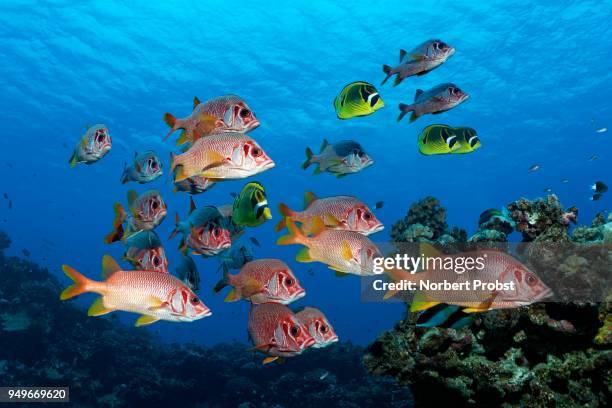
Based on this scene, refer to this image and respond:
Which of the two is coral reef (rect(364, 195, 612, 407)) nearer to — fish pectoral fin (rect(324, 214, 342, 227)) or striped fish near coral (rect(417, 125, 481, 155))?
striped fish near coral (rect(417, 125, 481, 155))

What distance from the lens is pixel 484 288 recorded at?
11.8 ft

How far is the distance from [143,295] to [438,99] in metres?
4.36

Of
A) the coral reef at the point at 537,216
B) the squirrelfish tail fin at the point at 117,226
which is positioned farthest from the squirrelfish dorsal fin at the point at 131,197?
the coral reef at the point at 537,216

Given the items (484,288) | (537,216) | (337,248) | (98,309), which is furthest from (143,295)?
(537,216)

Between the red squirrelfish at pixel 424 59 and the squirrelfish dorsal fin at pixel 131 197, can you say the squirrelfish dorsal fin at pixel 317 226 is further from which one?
the squirrelfish dorsal fin at pixel 131 197

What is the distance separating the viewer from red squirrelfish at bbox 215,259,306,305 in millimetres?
4457

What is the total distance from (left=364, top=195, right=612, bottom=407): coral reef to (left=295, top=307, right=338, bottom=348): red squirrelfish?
151 centimetres

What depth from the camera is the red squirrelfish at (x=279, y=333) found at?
432 centimetres

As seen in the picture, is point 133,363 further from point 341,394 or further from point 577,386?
point 577,386

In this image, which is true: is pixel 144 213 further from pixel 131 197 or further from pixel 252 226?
pixel 252 226

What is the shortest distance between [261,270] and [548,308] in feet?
11.0

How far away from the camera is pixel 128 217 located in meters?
5.32

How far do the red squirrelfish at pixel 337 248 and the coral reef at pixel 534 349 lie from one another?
1.98 m

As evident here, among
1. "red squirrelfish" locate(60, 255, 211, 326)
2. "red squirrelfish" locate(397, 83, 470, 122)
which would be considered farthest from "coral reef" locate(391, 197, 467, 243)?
"red squirrelfish" locate(60, 255, 211, 326)
